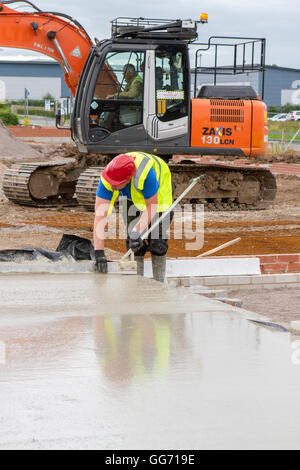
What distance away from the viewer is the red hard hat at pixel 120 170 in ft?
19.6

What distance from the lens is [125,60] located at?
11477 millimetres

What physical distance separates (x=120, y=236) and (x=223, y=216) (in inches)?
122

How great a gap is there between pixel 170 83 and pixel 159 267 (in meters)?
5.78

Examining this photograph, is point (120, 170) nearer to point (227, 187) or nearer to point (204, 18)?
point (204, 18)

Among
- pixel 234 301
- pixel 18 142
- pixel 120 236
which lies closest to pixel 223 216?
pixel 120 236

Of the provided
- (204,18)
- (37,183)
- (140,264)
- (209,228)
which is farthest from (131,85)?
(140,264)

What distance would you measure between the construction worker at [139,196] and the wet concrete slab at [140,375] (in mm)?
1154

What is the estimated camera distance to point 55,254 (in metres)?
6.61

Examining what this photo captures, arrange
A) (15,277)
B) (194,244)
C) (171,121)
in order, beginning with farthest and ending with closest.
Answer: (171,121) → (194,244) → (15,277)

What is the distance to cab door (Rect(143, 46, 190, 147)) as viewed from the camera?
11555mm

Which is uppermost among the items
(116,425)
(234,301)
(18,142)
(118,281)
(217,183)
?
(116,425)

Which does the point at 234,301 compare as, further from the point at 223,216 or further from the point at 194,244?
the point at 223,216
